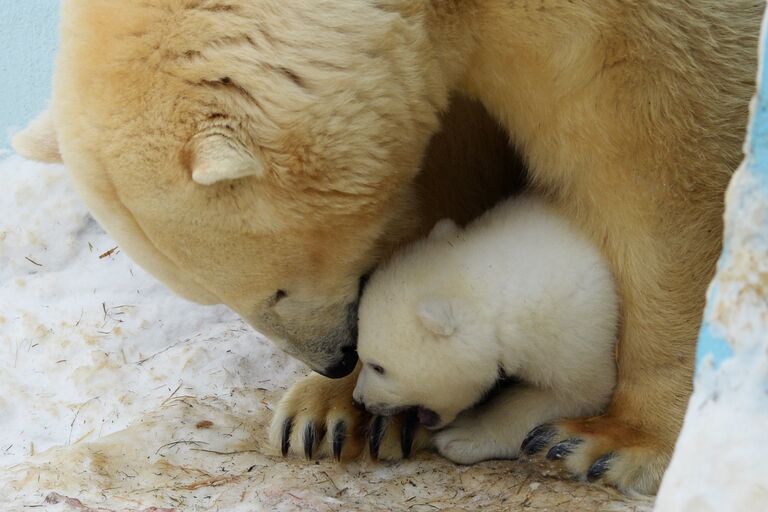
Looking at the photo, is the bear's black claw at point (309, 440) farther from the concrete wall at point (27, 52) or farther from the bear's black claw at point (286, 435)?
the concrete wall at point (27, 52)

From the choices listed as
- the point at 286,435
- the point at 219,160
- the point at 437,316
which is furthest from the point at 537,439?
the point at 219,160

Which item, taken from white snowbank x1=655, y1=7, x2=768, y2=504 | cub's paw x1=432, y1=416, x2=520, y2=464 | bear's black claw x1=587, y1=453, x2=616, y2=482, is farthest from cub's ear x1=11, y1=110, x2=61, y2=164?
white snowbank x1=655, y1=7, x2=768, y2=504

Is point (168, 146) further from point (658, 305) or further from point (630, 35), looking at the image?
point (658, 305)

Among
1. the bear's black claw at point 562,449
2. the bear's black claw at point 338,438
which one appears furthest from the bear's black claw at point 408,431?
the bear's black claw at point 562,449

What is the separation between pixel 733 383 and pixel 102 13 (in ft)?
5.56

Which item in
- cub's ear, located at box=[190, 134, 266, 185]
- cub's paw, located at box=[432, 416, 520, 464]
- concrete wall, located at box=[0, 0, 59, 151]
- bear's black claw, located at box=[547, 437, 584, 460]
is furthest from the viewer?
concrete wall, located at box=[0, 0, 59, 151]

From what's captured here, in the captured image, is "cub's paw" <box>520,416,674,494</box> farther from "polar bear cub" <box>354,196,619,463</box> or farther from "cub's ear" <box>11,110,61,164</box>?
"cub's ear" <box>11,110,61,164</box>

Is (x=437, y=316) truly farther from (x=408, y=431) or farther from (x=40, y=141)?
(x=40, y=141)

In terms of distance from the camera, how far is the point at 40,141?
314cm

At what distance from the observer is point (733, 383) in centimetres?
150

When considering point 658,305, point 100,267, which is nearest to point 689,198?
point 658,305

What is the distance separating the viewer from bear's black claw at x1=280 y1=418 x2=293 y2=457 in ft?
10.3

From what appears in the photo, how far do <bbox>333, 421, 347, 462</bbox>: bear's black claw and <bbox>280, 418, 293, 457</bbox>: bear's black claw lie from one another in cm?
14

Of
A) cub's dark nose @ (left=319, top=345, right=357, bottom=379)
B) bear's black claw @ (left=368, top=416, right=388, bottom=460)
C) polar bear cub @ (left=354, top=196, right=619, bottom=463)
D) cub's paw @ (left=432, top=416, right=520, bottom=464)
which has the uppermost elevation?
polar bear cub @ (left=354, top=196, right=619, bottom=463)
